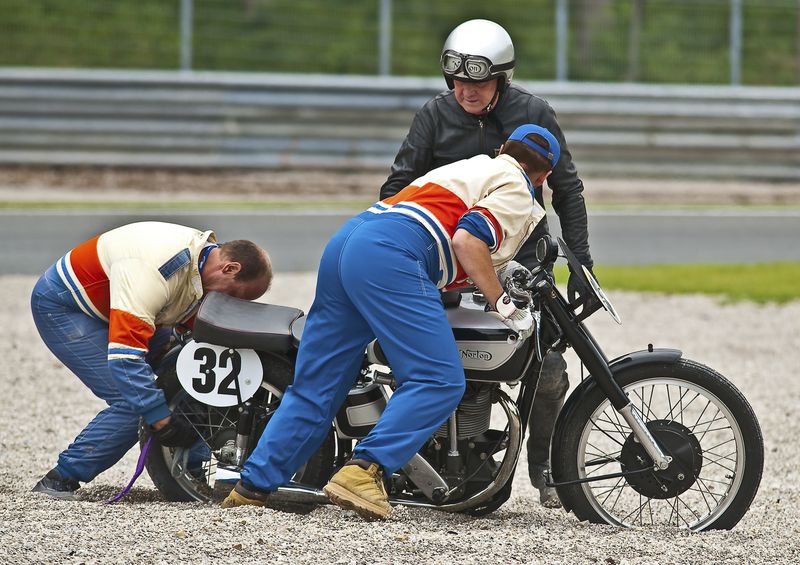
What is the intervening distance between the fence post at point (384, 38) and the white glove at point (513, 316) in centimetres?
1267

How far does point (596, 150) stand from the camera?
17.0 m

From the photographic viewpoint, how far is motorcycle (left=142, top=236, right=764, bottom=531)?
187 inches

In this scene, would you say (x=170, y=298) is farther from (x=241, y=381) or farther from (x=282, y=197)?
(x=282, y=197)

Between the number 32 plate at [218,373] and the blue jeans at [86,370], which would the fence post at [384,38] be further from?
A: the number 32 plate at [218,373]

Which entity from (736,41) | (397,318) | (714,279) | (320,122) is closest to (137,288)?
(397,318)

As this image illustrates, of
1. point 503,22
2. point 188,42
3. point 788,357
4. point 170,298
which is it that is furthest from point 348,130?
point 170,298

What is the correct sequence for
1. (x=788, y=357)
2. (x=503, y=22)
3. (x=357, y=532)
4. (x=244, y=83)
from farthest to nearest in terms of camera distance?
(x=503, y=22) → (x=244, y=83) → (x=788, y=357) → (x=357, y=532)

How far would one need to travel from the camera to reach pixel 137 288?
4.90 m

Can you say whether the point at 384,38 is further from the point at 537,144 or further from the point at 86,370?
the point at 537,144

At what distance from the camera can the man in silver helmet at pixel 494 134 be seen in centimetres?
528

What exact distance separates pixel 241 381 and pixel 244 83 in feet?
39.2

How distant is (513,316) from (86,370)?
1.85m

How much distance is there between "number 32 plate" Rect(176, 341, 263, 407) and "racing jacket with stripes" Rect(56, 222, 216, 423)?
0.47 ft

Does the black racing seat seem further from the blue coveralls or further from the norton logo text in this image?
the norton logo text
